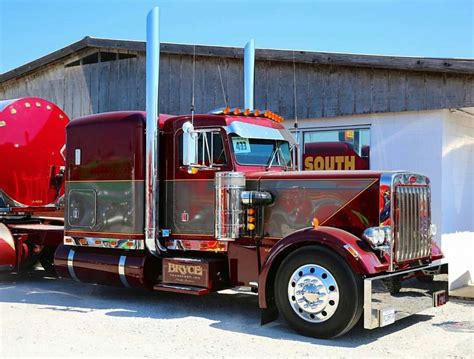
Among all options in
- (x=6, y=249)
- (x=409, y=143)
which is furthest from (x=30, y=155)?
(x=409, y=143)

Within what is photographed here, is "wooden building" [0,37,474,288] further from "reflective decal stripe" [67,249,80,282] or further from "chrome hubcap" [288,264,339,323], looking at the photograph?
"reflective decal stripe" [67,249,80,282]

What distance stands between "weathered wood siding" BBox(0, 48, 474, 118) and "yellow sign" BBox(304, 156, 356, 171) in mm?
875

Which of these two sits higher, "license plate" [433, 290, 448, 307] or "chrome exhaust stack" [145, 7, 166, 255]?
"chrome exhaust stack" [145, 7, 166, 255]

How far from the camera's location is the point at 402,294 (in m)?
7.02

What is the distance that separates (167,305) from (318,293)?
282cm

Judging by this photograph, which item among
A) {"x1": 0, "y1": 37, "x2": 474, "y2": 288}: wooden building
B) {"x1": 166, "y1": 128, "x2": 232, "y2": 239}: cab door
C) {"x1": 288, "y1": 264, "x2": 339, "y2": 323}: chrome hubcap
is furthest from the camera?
{"x1": 0, "y1": 37, "x2": 474, "y2": 288}: wooden building

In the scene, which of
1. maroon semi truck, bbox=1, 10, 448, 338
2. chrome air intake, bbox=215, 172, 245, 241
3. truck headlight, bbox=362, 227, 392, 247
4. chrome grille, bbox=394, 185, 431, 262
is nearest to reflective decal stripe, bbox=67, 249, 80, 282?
maroon semi truck, bbox=1, 10, 448, 338

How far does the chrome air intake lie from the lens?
7.72 metres

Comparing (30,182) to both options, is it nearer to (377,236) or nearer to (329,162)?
(329,162)

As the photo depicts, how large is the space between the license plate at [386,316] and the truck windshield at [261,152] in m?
2.68

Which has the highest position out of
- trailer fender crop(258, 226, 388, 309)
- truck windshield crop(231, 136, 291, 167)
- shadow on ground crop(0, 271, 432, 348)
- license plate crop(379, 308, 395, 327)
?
truck windshield crop(231, 136, 291, 167)

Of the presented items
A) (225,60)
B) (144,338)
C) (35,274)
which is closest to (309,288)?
(144,338)

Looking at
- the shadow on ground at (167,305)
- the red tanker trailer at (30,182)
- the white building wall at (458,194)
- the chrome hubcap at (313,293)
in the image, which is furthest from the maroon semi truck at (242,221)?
the white building wall at (458,194)

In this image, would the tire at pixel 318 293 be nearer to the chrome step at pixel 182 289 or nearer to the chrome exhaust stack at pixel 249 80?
the chrome step at pixel 182 289
